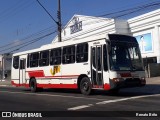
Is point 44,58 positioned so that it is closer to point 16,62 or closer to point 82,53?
point 82,53

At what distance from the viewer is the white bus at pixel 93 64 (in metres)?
17.5

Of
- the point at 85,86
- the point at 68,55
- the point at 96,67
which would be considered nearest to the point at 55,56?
the point at 68,55

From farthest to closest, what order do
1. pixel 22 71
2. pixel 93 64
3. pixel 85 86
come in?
pixel 22 71 → pixel 85 86 → pixel 93 64

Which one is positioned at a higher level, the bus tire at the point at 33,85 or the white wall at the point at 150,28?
the white wall at the point at 150,28

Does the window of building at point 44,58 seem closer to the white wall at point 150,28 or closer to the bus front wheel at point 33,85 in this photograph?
the bus front wheel at point 33,85

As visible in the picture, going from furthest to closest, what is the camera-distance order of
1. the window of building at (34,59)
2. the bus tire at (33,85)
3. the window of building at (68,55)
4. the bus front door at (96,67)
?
the bus tire at (33,85), the window of building at (34,59), the window of building at (68,55), the bus front door at (96,67)

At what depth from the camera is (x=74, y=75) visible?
1995 cm

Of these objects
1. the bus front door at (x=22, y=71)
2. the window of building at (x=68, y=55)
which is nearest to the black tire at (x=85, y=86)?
the window of building at (x=68, y=55)

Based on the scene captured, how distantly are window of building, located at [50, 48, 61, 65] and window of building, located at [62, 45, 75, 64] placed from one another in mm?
595

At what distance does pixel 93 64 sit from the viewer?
18422 mm

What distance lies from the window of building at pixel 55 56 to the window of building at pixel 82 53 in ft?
6.78

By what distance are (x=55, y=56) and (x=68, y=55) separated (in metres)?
1.60

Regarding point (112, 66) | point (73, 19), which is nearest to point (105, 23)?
point (73, 19)

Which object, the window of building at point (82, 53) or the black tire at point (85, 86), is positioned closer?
the black tire at point (85, 86)
